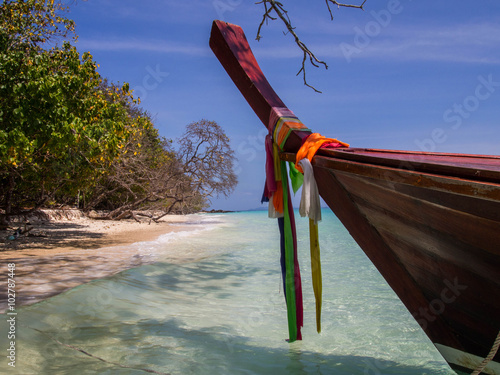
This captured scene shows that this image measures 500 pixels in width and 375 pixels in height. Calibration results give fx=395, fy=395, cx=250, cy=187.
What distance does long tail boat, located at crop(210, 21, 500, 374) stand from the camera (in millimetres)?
1777

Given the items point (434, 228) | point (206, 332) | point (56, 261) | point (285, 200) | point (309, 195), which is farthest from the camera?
point (56, 261)

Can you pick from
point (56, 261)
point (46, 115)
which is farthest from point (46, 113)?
point (56, 261)

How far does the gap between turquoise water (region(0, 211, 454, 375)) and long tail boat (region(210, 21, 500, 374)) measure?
3.62 feet

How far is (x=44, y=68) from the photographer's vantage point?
808 centimetres

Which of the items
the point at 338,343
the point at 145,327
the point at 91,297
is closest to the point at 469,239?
the point at 338,343

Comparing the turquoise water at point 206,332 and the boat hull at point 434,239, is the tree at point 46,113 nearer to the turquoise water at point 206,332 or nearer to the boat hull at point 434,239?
the turquoise water at point 206,332

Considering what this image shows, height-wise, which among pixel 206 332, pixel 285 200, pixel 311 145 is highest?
pixel 311 145

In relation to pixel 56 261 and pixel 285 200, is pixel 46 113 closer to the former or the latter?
pixel 56 261

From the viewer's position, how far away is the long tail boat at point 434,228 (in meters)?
1.78

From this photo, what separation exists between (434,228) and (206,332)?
9.28 ft

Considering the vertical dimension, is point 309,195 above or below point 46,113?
below

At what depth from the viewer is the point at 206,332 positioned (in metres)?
4.13

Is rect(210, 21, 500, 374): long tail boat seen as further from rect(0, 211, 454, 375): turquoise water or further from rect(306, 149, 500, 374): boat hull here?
rect(0, 211, 454, 375): turquoise water

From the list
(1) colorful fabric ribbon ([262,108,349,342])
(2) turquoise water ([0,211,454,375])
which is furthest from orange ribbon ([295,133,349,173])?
(2) turquoise water ([0,211,454,375])
